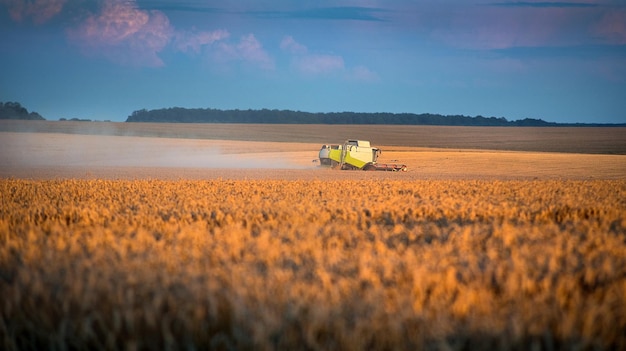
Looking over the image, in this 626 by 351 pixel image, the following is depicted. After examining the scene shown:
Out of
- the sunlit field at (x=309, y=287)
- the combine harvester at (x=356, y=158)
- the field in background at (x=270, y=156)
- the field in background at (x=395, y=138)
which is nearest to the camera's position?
the sunlit field at (x=309, y=287)

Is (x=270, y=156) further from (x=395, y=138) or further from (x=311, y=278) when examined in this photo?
(x=311, y=278)

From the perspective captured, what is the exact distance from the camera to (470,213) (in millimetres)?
13609

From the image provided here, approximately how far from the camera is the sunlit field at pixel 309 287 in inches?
191

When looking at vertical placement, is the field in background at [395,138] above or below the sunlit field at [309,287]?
above

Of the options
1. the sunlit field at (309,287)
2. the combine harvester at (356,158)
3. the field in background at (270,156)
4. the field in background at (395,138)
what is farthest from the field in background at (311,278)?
the field in background at (395,138)

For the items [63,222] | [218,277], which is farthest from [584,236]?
[63,222]

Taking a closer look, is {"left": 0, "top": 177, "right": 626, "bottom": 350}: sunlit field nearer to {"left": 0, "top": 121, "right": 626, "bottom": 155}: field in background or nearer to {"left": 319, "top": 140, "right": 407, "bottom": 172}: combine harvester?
{"left": 319, "top": 140, "right": 407, "bottom": 172}: combine harvester

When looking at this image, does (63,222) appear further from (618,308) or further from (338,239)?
(618,308)

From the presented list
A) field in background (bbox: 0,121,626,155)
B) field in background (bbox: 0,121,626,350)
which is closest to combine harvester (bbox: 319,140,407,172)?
field in background (bbox: 0,121,626,350)

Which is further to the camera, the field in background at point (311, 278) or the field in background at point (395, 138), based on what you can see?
the field in background at point (395, 138)

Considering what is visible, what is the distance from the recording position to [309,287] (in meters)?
5.86

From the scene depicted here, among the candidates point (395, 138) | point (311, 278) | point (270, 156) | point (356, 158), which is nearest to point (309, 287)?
point (311, 278)

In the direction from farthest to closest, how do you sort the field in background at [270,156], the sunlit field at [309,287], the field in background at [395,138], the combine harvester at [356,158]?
the field in background at [395,138]
the combine harvester at [356,158]
the field in background at [270,156]
the sunlit field at [309,287]

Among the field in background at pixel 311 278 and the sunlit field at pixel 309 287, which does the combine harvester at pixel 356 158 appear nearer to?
the field in background at pixel 311 278
